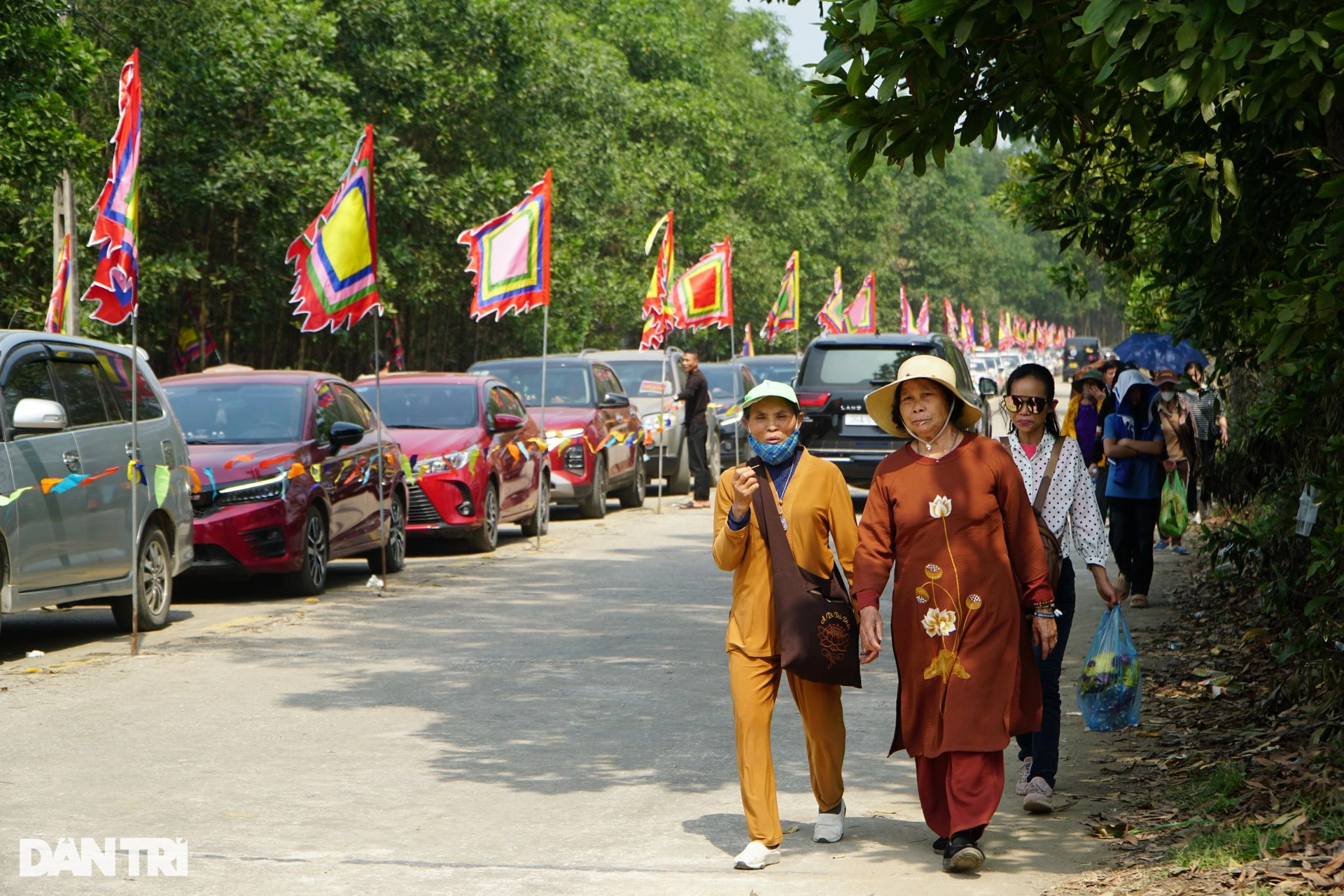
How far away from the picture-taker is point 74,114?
23656mm

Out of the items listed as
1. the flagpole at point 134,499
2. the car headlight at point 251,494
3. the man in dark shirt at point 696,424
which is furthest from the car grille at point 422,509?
the man in dark shirt at point 696,424

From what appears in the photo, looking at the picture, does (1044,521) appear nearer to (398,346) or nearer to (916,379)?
(916,379)

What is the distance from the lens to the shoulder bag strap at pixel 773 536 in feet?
19.0

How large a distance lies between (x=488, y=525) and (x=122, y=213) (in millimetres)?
6245

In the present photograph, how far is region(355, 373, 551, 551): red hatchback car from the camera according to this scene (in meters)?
16.0

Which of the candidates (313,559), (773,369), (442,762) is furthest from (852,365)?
(442,762)

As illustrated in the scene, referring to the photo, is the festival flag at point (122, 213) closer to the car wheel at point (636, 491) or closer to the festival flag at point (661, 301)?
the car wheel at point (636, 491)

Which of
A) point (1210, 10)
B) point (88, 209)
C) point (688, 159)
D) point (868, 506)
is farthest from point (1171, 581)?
point (688, 159)

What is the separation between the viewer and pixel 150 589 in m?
11.2

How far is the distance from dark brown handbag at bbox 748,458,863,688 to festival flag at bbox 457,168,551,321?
41.0 ft

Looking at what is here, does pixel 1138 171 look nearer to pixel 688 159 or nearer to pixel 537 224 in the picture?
pixel 537 224

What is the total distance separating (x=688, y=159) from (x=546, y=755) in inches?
1873

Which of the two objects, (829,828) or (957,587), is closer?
(957,587)

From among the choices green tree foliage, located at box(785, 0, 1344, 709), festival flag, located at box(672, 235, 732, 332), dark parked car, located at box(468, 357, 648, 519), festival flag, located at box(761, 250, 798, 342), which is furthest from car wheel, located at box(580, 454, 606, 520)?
festival flag, located at box(761, 250, 798, 342)
